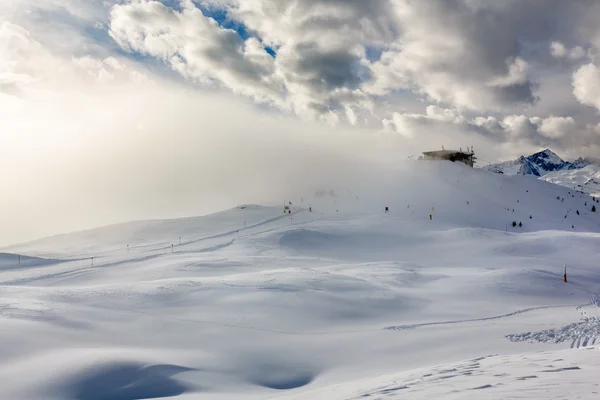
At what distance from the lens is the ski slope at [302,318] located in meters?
11.6

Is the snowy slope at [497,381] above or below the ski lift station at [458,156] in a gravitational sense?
below

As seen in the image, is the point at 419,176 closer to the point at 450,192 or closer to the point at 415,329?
the point at 450,192

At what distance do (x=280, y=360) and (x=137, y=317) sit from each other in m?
7.38

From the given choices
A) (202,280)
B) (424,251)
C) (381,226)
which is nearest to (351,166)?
(381,226)

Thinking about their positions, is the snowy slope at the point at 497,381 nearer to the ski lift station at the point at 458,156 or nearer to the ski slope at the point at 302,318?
the ski slope at the point at 302,318

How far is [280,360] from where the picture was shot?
15.0 metres

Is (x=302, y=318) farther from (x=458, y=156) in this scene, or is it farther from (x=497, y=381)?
(x=458, y=156)

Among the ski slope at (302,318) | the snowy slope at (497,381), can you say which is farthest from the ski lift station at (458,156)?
the snowy slope at (497,381)

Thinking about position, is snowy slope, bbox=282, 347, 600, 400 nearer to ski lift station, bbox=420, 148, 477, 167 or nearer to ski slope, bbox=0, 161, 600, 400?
ski slope, bbox=0, 161, 600, 400

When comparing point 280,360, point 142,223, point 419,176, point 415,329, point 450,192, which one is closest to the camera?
point 280,360

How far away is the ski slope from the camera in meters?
11.6

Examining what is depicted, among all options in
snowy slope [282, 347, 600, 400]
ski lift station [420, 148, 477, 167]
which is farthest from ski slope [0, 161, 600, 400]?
ski lift station [420, 148, 477, 167]

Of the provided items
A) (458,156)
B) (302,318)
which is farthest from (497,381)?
(458,156)

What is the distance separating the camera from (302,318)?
19844mm
